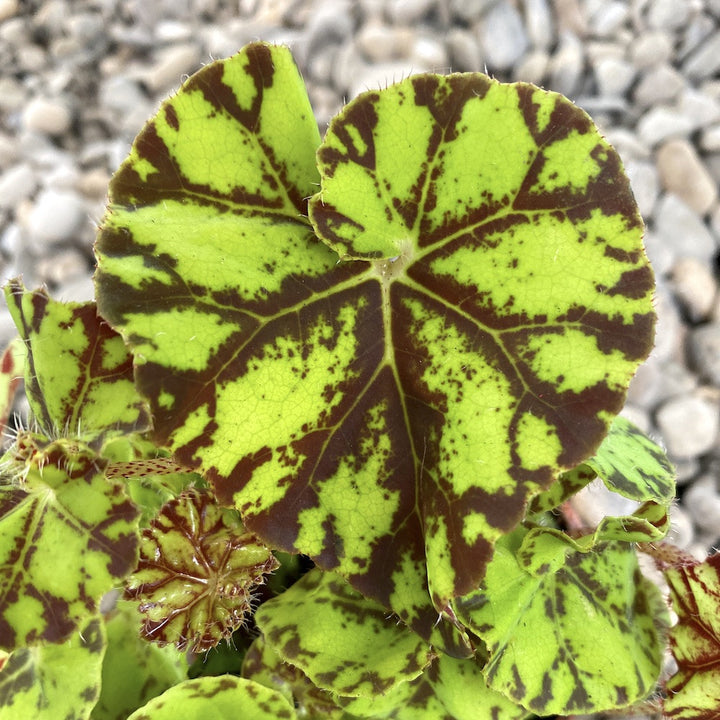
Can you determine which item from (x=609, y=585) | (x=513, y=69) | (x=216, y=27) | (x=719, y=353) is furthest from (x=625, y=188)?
(x=216, y=27)

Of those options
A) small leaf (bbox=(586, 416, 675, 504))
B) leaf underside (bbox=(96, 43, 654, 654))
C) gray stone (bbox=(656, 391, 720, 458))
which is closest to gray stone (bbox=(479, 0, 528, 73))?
gray stone (bbox=(656, 391, 720, 458))

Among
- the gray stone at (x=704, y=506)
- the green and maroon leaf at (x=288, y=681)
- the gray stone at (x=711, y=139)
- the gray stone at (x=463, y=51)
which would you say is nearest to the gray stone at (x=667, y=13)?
the gray stone at (x=711, y=139)

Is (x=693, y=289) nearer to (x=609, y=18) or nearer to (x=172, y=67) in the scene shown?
(x=609, y=18)

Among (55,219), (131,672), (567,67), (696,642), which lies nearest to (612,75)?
(567,67)

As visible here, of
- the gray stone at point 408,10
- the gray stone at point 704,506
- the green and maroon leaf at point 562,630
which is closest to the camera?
the green and maroon leaf at point 562,630

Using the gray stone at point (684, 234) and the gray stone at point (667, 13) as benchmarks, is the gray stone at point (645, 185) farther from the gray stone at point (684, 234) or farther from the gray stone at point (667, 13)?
the gray stone at point (667, 13)

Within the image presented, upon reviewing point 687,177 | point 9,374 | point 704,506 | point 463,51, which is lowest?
point 704,506
